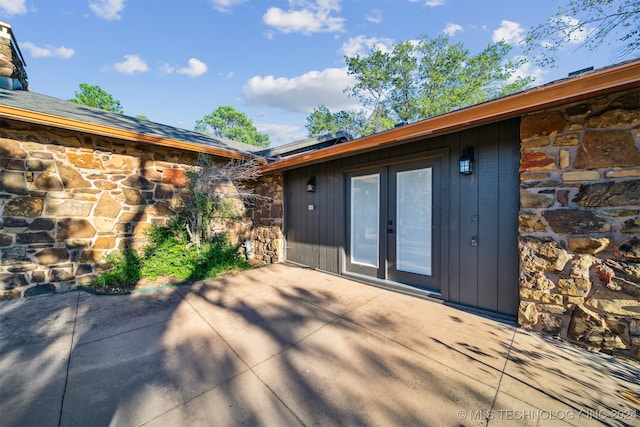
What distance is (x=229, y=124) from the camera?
21891 mm

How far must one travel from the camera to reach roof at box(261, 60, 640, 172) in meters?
1.80

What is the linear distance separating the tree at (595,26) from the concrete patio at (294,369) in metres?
5.62

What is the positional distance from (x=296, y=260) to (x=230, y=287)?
5.90 feet

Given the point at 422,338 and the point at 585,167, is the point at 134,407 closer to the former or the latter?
the point at 422,338

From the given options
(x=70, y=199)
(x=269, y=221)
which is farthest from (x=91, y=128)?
(x=269, y=221)

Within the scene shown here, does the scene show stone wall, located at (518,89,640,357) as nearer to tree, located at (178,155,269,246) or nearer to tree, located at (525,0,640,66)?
tree, located at (525,0,640,66)

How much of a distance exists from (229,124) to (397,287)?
22.5 m

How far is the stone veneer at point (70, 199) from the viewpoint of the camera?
3408mm

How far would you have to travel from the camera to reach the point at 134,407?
5.09 feet

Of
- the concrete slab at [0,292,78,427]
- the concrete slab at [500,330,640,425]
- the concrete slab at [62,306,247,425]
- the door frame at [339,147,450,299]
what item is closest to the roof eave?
the concrete slab at [0,292,78,427]

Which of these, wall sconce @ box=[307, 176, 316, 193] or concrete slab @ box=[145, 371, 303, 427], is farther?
wall sconce @ box=[307, 176, 316, 193]

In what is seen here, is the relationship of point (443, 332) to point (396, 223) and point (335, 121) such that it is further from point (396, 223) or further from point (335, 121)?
point (335, 121)

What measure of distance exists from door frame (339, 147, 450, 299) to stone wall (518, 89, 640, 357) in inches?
31.3

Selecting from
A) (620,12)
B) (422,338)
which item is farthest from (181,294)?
(620,12)
